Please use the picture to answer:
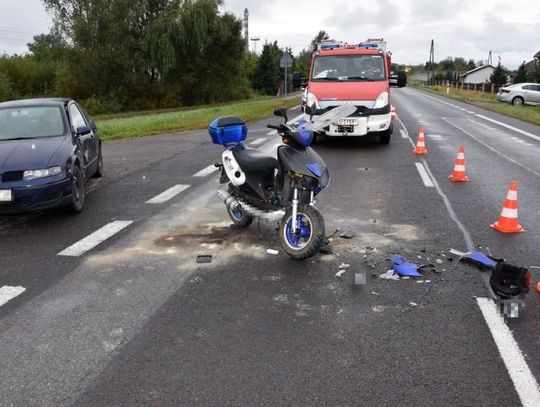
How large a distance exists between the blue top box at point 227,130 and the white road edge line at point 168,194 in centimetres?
230

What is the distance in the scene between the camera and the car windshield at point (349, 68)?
13.9m

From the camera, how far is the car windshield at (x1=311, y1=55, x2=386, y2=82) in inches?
547

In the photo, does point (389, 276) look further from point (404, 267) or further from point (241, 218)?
point (241, 218)

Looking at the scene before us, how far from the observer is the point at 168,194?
27.8 ft

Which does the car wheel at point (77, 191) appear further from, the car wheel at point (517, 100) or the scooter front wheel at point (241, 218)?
the car wheel at point (517, 100)

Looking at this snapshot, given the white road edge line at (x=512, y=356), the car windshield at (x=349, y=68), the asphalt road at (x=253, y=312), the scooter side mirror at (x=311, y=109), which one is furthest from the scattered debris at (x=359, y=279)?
the car windshield at (x=349, y=68)

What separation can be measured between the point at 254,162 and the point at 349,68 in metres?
9.13

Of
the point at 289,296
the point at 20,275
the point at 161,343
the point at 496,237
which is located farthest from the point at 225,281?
the point at 496,237

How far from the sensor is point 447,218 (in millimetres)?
6875

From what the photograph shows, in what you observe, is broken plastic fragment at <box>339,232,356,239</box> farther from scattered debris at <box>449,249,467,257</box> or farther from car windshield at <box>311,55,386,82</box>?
car windshield at <box>311,55,386,82</box>

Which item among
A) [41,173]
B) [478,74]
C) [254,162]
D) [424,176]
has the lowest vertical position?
[424,176]

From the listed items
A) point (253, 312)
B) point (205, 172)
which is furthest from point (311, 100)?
point (253, 312)

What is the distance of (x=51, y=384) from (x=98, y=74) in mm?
Result: 43357

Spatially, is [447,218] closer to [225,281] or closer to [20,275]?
[225,281]
